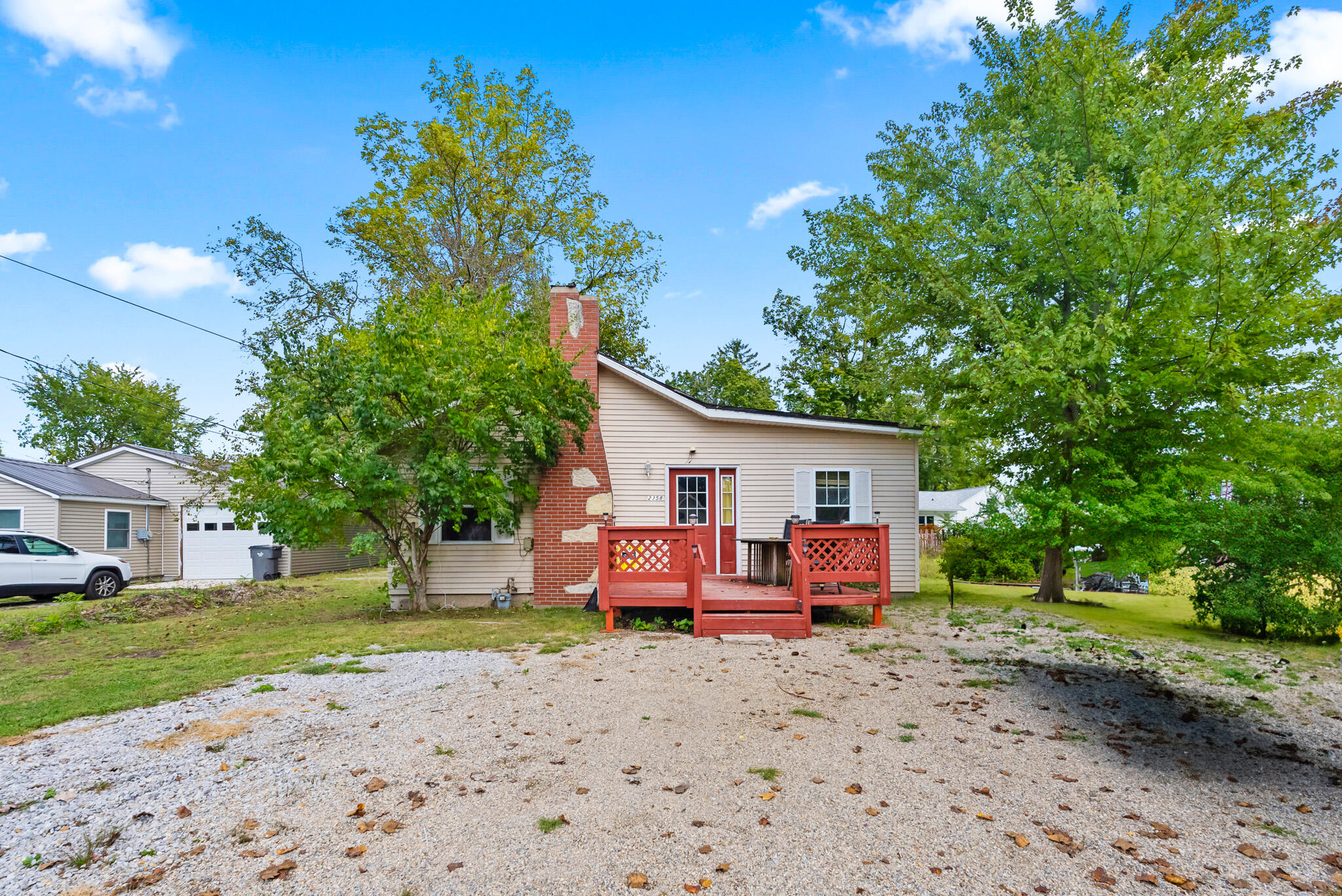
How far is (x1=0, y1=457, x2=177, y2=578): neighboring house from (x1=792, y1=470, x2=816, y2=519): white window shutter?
18.1 m

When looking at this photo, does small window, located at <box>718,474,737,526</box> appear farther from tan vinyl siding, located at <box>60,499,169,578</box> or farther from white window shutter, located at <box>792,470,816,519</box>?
tan vinyl siding, located at <box>60,499,169,578</box>

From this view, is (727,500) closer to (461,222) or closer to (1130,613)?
(1130,613)

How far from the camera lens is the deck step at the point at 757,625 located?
8547 mm

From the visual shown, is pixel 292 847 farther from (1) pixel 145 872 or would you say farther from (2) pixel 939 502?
(2) pixel 939 502

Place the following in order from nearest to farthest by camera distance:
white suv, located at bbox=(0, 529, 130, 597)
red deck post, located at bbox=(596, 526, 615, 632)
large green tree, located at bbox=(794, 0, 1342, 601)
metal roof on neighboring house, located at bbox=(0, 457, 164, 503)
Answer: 1. large green tree, located at bbox=(794, 0, 1342, 601)
2. red deck post, located at bbox=(596, 526, 615, 632)
3. white suv, located at bbox=(0, 529, 130, 597)
4. metal roof on neighboring house, located at bbox=(0, 457, 164, 503)

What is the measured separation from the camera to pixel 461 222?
20438 millimetres

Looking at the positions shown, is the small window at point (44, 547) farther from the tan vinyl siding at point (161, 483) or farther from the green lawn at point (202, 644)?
the tan vinyl siding at point (161, 483)

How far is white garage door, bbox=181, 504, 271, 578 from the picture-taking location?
768 inches

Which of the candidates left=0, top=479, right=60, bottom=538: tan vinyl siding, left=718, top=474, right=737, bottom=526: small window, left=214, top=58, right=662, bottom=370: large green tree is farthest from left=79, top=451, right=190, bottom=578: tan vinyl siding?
left=718, top=474, right=737, bottom=526: small window

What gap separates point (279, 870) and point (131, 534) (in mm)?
21895

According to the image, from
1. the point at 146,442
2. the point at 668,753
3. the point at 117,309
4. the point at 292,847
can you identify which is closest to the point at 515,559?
the point at 668,753

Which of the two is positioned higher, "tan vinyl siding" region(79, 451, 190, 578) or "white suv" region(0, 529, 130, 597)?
"tan vinyl siding" region(79, 451, 190, 578)

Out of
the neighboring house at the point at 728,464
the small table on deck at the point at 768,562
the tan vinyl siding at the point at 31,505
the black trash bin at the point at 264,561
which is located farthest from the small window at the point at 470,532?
the tan vinyl siding at the point at 31,505

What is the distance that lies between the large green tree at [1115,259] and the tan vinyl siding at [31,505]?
2131cm
